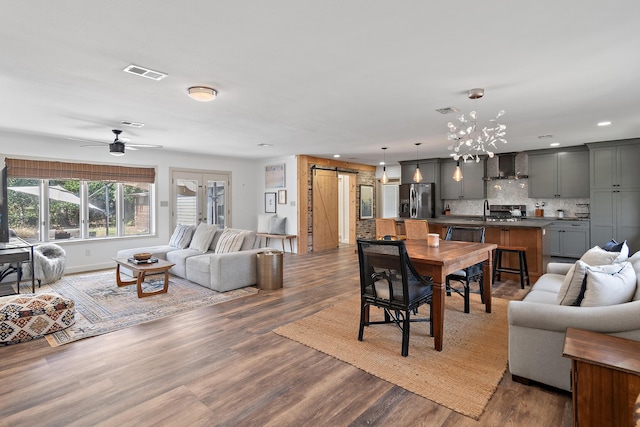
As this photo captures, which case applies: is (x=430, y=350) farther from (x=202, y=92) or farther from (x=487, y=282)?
(x=202, y=92)

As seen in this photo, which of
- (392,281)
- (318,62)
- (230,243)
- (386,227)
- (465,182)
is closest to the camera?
(318,62)

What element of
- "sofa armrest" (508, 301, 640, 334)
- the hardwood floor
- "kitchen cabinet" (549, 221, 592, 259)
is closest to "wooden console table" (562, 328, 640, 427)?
"sofa armrest" (508, 301, 640, 334)

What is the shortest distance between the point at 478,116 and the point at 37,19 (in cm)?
452

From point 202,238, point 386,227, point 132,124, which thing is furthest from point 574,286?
point 132,124

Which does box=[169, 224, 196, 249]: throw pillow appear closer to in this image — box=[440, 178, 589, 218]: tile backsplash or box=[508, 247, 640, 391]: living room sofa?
box=[508, 247, 640, 391]: living room sofa

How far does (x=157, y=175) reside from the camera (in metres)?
7.41

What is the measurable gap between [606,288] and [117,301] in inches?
196

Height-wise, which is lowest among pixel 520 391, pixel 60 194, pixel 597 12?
pixel 520 391

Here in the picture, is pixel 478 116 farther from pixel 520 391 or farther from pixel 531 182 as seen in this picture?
pixel 531 182

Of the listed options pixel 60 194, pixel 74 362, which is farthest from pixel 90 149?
pixel 74 362

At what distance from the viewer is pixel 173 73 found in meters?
2.96

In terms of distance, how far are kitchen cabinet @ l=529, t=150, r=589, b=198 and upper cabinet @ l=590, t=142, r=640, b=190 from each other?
0.29m

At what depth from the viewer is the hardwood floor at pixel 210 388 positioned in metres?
2.02

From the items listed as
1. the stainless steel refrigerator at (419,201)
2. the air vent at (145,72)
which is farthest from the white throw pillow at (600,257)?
the stainless steel refrigerator at (419,201)
